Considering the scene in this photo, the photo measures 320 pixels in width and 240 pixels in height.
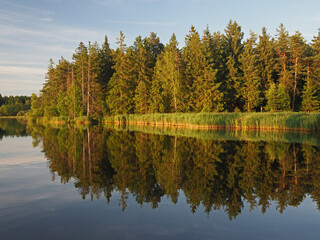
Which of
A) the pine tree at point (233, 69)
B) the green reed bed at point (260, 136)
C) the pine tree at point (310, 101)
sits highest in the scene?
the pine tree at point (233, 69)

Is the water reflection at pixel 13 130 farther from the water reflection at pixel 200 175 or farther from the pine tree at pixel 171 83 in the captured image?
the pine tree at pixel 171 83

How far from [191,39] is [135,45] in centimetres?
1695

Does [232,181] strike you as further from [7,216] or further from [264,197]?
[7,216]

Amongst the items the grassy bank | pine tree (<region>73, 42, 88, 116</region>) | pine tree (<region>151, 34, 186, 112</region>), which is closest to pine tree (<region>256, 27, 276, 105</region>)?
pine tree (<region>151, 34, 186, 112</region>)

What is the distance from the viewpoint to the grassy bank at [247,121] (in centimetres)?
3225

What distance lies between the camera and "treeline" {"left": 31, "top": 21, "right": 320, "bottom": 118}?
5225 centimetres

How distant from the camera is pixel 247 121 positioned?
35625mm

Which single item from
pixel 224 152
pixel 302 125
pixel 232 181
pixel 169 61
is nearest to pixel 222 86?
pixel 169 61

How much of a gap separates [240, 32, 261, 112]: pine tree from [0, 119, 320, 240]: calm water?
39246 mm

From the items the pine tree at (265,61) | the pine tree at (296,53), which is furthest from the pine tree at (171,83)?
the pine tree at (296,53)

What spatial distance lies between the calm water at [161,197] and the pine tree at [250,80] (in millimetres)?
39246

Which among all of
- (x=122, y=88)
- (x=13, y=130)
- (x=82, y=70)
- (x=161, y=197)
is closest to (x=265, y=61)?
(x=122, y=88)

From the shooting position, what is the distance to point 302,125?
32281 millimetres

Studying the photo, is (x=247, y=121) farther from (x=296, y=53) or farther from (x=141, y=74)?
(x=141, y=74)
